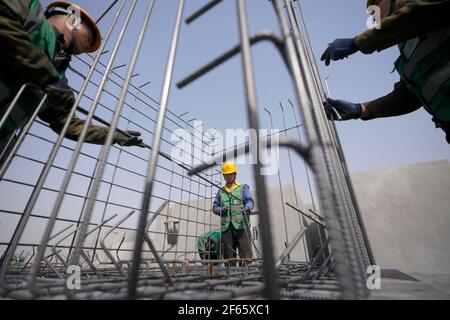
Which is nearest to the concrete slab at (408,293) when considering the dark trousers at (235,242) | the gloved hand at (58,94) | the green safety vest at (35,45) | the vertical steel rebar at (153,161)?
the vertical steel rebar at (153,161)

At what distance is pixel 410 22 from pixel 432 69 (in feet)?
0.88

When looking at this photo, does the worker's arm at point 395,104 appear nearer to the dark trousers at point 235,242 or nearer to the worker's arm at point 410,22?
the worker's arm at point 410,22

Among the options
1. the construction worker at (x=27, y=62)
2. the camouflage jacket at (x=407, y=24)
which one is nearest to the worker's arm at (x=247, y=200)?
the camouflage jacket at (x=407, y=24)

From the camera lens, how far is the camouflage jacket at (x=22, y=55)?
719mm

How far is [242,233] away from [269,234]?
2.19 meters

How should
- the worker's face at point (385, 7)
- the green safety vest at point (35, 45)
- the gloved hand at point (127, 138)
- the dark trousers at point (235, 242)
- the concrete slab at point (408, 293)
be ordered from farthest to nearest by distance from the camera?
the dark trousers at point (235, 242) → the gloved hand at point (127, 138) → the worker's face at point (385, 7) → the green safety vest at point (35, 45) → the concrete slab at point (408, 293)

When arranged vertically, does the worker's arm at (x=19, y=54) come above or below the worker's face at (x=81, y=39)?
below

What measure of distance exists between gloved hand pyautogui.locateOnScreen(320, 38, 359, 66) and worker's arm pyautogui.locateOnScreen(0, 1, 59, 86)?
4.37 ft

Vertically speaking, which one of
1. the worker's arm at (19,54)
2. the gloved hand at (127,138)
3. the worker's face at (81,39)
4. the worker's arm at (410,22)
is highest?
the worker's face at (81,39)

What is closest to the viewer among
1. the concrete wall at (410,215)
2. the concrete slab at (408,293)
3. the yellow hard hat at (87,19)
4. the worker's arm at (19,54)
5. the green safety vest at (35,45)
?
the concrete slab at (408,293)

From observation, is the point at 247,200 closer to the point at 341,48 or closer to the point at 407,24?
the point at 341,48

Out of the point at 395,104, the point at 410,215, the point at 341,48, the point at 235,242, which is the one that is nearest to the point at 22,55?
the point at 341,48

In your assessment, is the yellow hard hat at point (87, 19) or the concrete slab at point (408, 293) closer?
the concrete slab at point (408, 293)
